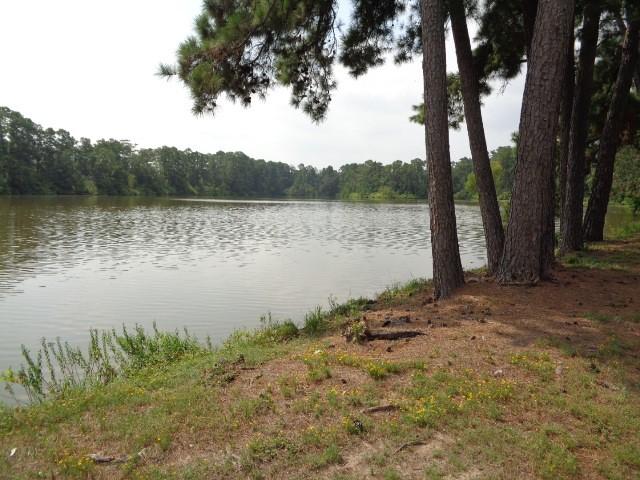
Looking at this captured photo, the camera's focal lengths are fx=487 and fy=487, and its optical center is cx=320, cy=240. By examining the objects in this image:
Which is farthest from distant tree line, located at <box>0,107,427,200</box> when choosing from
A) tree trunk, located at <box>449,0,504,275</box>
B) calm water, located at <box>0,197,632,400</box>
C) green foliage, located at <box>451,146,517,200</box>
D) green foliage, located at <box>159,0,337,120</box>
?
tree trunk, located at <box>449,0,504,275</box>

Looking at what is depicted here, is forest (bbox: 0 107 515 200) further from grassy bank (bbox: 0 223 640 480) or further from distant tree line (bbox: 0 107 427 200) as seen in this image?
grassy bank (bbox: 0 223 640 480)

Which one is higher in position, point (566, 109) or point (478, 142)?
point (566, 109)

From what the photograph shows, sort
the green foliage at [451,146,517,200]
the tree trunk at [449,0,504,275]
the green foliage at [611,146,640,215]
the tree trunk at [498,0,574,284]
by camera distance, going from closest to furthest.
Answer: the tree trunk at [498,0,574,284] → the tree trunk at [449,0,504,275] → the green foliage at [611,146,640,215] → the green foliage at [451,146,517,200]

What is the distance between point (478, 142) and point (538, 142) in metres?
1.71

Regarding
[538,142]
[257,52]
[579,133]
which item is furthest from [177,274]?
[579,133]

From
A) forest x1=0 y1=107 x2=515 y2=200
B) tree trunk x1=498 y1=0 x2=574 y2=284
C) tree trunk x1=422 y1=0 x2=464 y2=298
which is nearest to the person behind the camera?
tree trunk x1=498 y1=0 x2=574 y2=284

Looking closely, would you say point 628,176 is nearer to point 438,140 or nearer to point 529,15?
point 529,15

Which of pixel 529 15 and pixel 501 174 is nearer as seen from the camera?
pixel 529 15

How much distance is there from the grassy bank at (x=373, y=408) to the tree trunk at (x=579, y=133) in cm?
581

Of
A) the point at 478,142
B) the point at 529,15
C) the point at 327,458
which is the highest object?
the point at 529,15

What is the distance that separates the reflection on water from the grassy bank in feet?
10.4

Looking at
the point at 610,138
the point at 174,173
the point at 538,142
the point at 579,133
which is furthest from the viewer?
the point at 174,173

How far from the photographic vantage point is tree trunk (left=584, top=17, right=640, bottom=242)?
11.6 metres

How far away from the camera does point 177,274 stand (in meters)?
13.9
